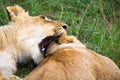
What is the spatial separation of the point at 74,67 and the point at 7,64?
72 cm

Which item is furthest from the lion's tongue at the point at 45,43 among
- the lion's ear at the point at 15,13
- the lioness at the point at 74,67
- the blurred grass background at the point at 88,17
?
the blurred grass background at the point at 88,17

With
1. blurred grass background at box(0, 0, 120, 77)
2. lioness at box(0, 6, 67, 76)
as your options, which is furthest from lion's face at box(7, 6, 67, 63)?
blurred grass background at box(0, 0, 120, 77)

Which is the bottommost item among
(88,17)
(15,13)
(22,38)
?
(88,17)

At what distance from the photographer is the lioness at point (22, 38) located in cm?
396

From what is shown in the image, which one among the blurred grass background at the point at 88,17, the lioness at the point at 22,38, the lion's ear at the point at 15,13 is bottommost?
the blurred grass background at the point at 88,17

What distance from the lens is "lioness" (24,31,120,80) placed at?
3391 mm

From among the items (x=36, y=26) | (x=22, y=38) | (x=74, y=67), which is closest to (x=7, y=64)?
(x=22, y=38)

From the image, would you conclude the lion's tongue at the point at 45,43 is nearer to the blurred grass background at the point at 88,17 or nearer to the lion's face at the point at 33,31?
the lion's face at the point at 33,31

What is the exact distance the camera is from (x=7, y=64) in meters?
3.94

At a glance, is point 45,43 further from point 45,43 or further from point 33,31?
point 33,31

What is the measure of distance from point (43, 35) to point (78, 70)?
A: 0.71 meters

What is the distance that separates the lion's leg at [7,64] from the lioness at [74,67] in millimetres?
388

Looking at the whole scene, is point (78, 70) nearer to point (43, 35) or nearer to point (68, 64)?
point (68, 64)

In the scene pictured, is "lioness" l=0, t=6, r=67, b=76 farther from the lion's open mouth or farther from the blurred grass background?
the blurred grass background
